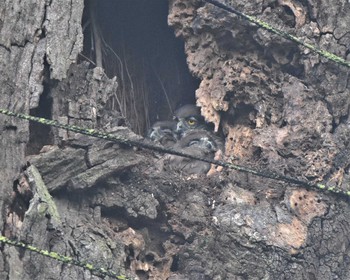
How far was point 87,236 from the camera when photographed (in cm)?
501

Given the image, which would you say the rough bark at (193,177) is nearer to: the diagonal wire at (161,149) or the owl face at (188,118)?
the diagonal wire at (161,149)

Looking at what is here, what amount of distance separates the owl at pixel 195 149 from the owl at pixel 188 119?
0.19 feet

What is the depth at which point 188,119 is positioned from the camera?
6.81 m

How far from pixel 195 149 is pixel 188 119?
452mm

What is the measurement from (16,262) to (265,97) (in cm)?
169

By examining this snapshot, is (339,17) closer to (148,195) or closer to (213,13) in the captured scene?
(213,13)

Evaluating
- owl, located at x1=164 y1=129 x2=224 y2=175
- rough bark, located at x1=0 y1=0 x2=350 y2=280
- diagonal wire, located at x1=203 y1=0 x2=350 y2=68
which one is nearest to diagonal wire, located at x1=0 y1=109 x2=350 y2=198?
rough bark, located at x1=0 y1=0 x2=350 y2=280

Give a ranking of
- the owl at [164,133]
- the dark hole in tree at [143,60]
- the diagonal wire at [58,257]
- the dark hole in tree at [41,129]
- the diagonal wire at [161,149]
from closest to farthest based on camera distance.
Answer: the diagonal wire at [58,257] → the diagonal wire at [161,149] → the dark hole in tree at [41,129] → the dark hole in tree at [143,60] → the owl at [164,133]

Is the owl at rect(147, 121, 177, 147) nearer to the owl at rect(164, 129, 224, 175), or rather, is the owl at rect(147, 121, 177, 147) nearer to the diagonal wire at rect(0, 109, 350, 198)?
the owl at rect(164, 129, 224, 175)

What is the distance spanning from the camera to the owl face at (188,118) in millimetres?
6750

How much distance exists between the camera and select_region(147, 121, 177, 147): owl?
6.61 m

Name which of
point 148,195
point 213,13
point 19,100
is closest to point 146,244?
point 148,195

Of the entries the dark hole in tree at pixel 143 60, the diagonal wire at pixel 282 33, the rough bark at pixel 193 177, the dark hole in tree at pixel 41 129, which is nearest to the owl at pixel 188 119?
the dark hole in tree at pixel 143 60

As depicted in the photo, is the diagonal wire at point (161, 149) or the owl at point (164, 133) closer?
the diagonal wire at point (161, 149)
